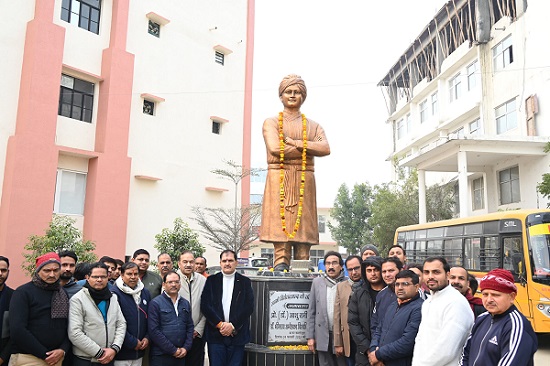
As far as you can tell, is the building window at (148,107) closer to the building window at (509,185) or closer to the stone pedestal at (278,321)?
the stone pedestal at (278,321)

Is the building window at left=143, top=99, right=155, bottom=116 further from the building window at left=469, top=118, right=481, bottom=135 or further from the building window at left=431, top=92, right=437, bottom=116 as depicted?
the building window at left=431, top=92, right=437, bottom=116

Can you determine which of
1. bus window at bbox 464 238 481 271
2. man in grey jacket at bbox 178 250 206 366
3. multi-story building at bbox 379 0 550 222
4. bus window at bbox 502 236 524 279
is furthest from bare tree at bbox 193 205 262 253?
man in grey jacket at bbox 178 250 206 366

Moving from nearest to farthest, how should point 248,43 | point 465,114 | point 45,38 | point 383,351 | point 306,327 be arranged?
point 383,351 → point 306,327 → point 45,38 → point 248,43 → point 465,114

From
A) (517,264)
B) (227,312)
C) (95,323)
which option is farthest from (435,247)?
(95,323)

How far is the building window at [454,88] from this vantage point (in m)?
24.7

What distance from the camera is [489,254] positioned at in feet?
35.3

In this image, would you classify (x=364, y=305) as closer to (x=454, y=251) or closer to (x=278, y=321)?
(x=278, y=321)

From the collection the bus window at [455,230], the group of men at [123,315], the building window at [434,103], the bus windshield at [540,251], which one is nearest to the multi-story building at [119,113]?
the bus window at [455,230]

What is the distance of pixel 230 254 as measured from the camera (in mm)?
5125

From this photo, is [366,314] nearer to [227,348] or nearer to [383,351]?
[383,351]

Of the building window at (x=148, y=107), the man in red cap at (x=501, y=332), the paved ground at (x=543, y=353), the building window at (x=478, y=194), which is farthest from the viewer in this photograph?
the building window at (x=478, y=194)

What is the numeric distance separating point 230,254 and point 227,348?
0.99 m

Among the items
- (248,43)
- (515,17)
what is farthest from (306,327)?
(515,17)

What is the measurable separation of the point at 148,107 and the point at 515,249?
1338 cm
